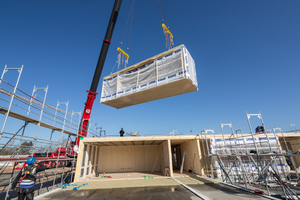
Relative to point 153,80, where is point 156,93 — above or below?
below

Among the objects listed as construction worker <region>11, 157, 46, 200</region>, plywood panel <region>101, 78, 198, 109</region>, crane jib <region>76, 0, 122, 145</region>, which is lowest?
construction worker <region>11, 157, 46, 200</region>

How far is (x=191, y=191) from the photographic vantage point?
25.7ft

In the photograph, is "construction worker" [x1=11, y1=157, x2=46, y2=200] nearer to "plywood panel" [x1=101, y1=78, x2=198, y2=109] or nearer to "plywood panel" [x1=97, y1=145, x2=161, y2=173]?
"plywood panel" [x1=101, y1=78, x2=198, y2=109]

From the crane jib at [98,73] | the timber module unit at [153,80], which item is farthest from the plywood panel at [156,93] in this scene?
the crane jib at [98,73]

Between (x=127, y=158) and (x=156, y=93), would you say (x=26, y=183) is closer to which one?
(x=156, y=93)

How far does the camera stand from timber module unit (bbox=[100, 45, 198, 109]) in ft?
30.4

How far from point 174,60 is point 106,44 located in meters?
8.76

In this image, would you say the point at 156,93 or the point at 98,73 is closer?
the point at 156,93

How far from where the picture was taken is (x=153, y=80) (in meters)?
10.2

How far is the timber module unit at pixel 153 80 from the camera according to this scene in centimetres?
927

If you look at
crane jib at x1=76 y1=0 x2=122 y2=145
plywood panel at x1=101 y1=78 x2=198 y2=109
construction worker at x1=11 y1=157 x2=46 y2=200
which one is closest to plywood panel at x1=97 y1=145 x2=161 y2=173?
crane jib at x1=76 y1=0 x2=122 y2=145

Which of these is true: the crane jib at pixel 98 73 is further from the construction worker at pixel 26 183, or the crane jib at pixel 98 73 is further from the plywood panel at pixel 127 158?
the construction worker at pixel 26 183

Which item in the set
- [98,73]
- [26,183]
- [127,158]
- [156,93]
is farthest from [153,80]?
[127,158]

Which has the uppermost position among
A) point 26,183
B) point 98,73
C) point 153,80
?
point 98,73
